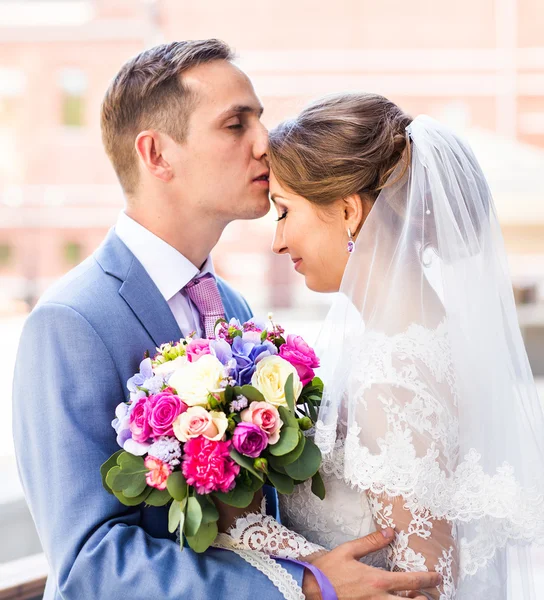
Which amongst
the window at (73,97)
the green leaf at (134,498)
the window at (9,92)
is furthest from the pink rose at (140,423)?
the window at (9,92)

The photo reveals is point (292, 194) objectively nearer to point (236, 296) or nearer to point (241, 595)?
point (236, 296)

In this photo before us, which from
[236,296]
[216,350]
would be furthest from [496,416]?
[236,296]

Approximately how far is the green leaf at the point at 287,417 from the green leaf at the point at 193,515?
0.84 feet

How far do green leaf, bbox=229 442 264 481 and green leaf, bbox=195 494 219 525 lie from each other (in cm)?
11

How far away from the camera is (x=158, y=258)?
2.21m

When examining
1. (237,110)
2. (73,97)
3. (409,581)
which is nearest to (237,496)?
(409,581)

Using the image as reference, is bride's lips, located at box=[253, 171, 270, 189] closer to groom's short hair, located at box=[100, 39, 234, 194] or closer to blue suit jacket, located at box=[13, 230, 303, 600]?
groom's short hair, located at box=[100, 39, 234, 194]

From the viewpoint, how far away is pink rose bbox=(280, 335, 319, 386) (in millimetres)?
1836

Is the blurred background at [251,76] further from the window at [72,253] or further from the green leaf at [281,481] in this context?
the green leaf at [281,481]

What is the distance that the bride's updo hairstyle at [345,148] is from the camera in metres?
2.01

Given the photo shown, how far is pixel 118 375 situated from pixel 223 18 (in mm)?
14780

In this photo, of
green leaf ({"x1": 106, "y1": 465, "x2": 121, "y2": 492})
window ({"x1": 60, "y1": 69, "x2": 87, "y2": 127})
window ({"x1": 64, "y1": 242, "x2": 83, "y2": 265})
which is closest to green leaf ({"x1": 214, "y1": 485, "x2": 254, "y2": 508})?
green leaf ({"x1": 106, "y1": 465, "x2": 121, "y2": 492})

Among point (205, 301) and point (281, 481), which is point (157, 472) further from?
point (205, 301)

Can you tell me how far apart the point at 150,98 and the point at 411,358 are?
1098 mm
